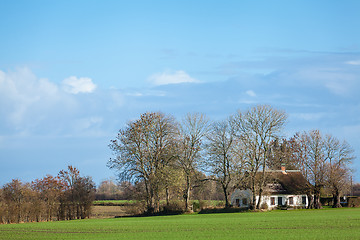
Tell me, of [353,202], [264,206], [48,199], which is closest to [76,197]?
[48,199]

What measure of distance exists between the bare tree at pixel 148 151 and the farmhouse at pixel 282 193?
1339 centimetres

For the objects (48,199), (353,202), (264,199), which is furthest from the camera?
(353,202)

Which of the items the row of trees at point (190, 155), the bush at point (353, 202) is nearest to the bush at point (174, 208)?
the row of trees at point (190, 155)

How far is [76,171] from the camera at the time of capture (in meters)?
62.0

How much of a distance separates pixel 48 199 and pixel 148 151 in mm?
13808

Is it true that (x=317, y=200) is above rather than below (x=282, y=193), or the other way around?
below

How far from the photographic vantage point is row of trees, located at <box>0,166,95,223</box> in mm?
51156

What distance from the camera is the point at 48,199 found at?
5672 centimetres

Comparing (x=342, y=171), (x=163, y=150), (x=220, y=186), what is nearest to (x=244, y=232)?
(x=163, y=150)

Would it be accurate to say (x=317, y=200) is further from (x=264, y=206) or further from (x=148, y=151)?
(x=148, y=151)

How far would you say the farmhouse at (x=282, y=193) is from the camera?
65.8 m

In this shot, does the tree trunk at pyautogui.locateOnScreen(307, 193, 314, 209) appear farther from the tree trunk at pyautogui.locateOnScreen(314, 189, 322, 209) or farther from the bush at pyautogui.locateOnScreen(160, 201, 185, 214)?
the bush at pyautogui.locateOnScreen(160, 201, 185, 214)

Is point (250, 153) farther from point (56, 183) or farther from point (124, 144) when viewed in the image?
point (56, 183)

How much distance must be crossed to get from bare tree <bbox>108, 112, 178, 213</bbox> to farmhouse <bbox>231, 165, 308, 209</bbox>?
43.9 feet
